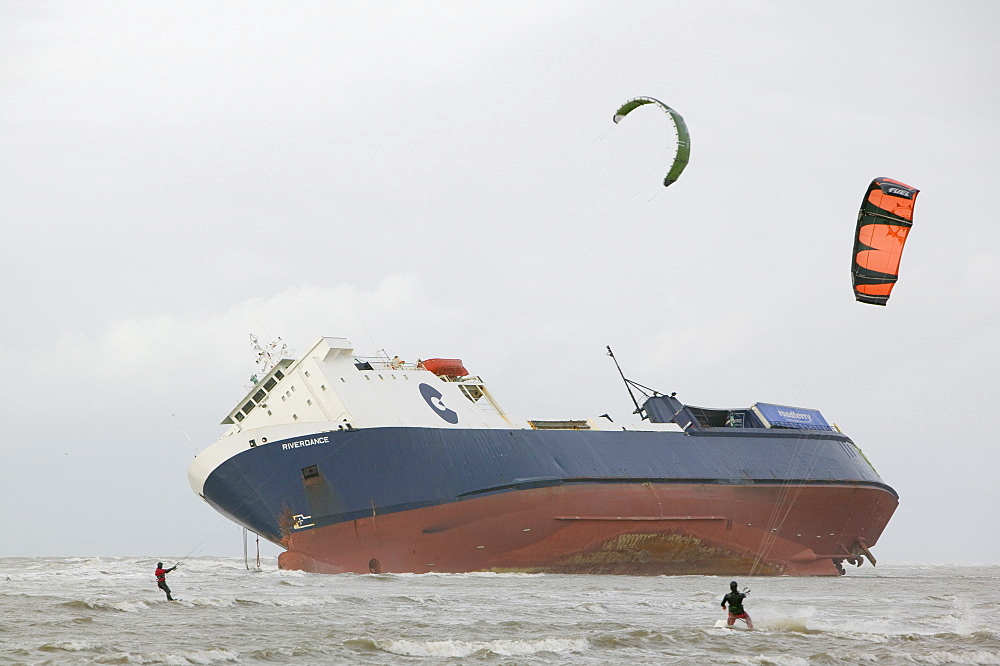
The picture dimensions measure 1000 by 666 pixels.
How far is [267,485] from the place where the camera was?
28172 mm

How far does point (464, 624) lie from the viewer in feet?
56.0

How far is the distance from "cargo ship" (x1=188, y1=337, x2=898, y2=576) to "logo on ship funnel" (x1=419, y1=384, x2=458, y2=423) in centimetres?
4

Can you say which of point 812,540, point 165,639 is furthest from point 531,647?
point 812,540

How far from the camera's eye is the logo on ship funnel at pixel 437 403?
97.7 ft

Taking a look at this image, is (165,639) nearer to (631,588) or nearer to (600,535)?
(631,588)

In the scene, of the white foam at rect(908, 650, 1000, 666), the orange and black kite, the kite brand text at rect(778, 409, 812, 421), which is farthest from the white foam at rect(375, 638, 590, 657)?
the kite brand text at rect(778, 409, 812, 421)

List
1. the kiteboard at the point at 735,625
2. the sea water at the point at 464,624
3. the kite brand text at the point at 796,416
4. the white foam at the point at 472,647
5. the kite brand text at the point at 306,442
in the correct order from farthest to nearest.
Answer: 1. the kite brand text at the point at 796,416
2. the kite brand text at the point at 306,442
3. the kiteboard at the point at 735,625
4. the white foam at the point at 472,647
5. the sea water at the point at 464,624

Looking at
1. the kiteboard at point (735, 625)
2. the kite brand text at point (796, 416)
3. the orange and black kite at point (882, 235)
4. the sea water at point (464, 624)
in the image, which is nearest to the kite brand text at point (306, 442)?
the sea water at point (464, 624)

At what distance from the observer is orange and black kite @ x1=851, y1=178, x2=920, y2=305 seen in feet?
76.5

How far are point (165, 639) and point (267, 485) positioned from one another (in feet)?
44.6

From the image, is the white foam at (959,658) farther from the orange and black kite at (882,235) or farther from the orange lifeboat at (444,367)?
the orange lifeboat at (444,367)

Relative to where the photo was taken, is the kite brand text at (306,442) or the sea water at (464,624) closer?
the sea water at (464,624)

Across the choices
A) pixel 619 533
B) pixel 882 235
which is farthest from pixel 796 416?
pixel 882 235

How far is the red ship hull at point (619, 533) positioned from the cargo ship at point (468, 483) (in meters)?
0.05
